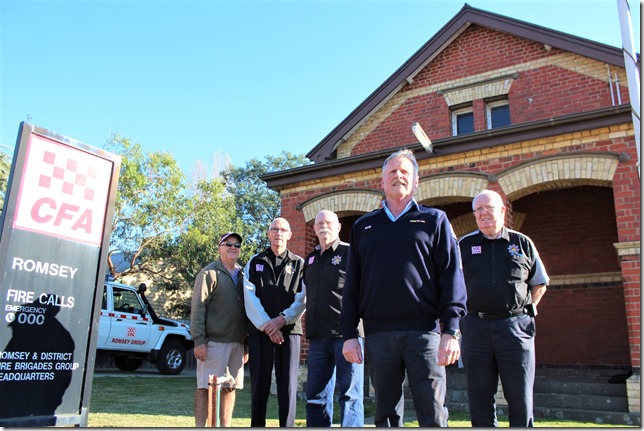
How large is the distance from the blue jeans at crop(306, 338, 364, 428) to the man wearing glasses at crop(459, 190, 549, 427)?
0.88 metres

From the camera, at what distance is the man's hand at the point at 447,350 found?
287cm

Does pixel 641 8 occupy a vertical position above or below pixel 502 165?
above

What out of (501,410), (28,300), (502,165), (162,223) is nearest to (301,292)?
(28,300)

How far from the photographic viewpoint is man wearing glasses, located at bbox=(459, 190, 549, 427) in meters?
3.77

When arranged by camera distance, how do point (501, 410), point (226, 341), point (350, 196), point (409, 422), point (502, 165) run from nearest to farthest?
point (226, 341), point (409, 422), point (501, 410), point (502, 165), point (350, 196)

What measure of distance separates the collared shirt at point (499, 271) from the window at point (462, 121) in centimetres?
777

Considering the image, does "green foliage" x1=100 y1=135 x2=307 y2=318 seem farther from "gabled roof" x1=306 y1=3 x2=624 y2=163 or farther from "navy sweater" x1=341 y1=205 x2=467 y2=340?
"navy sweater" x1=341 y1=205 x2=467 y2=340

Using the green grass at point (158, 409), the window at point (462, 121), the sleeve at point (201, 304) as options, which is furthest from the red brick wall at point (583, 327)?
the sleeve at point (201, 304)

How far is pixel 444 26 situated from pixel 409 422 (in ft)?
29.4

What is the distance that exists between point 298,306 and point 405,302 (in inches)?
81.4

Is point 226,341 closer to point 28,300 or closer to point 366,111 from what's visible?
point 28,300

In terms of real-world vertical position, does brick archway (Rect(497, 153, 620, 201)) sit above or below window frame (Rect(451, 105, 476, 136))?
below

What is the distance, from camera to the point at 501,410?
24.3ft

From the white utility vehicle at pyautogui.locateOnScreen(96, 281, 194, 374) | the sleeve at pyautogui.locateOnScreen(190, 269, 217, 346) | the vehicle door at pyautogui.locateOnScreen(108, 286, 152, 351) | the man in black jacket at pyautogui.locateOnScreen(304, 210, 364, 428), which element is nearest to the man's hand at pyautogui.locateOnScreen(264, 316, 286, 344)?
the man in black jacket at pyautogui.locateOnScreen(304, 210, 364, 428)
